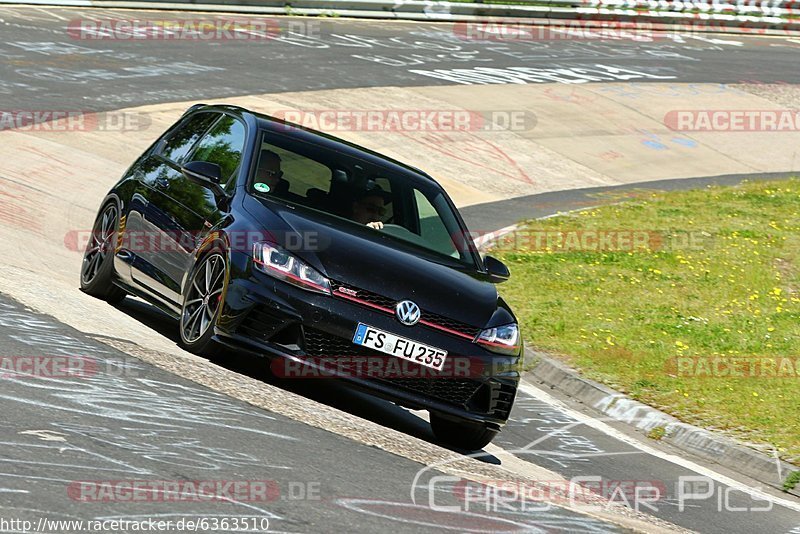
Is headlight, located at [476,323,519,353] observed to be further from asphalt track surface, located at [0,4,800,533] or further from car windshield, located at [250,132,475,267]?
car windshield, located at [250,132,475,267]

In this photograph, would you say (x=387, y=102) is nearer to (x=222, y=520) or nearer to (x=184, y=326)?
(x=184, y=326)

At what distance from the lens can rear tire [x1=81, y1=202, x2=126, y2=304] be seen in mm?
9812

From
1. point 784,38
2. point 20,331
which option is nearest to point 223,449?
point 20,331

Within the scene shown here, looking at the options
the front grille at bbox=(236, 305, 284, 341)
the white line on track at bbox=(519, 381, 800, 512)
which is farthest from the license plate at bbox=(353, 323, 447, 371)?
the white line on track at bbox=(519, 381, 800, 512)

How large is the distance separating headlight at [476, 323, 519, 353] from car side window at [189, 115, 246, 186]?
2.07 m

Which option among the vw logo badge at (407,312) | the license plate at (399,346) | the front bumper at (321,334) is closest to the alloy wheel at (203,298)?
the front bumper at (321,334)

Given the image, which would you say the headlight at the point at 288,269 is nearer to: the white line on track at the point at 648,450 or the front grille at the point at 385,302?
the front grille at the point at 385,302

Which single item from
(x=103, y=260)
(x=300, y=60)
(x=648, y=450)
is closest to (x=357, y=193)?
(x=103, y=260)

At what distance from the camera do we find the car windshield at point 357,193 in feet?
28.5

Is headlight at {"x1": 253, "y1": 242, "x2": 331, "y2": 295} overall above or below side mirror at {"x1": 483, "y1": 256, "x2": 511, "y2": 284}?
above

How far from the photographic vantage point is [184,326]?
8359 millimetres

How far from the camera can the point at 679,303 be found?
44.9 feet

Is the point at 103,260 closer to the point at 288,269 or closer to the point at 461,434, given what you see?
the point at 288,269

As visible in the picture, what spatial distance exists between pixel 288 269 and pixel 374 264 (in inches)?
21.4
